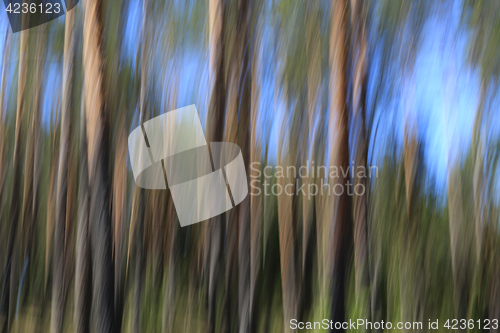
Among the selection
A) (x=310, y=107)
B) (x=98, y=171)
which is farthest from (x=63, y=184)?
(x=310, y=107)

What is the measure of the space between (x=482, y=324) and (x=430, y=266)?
0.60ft

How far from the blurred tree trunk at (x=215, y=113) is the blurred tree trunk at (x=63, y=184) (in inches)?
14.1

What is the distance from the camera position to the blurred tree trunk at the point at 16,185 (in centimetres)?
100

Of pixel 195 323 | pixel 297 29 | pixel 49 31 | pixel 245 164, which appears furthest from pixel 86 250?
pixel 297 29

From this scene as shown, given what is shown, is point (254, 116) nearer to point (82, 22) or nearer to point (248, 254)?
point (248, 254)

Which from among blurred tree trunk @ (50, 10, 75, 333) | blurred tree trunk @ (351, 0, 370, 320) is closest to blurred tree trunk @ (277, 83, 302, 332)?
blurred tree trunk @ (351, 0, 370, 320)

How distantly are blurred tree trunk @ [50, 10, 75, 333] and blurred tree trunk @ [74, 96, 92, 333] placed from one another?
0.04 meters

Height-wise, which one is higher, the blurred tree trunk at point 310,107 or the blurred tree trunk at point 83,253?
the blurred tree trunk at point 310,107

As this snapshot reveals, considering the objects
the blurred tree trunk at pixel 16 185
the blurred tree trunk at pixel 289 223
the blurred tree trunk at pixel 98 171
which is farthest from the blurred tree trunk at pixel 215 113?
the blurred tree trunk at pixel 16 185

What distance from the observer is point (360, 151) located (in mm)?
965

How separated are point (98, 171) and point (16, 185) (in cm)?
22

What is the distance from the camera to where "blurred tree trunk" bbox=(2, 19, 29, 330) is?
996 millimetres

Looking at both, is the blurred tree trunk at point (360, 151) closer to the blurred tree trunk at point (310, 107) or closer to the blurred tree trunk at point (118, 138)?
the blurred tree trunk at point (310, 107)

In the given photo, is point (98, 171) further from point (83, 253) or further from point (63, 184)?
point (83, 253)
